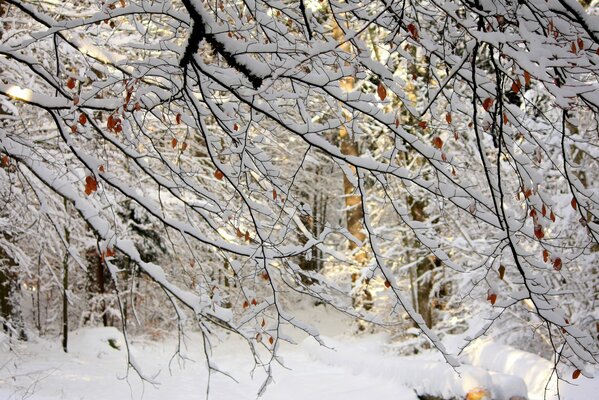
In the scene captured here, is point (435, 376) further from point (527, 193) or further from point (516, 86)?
point (516, 86)

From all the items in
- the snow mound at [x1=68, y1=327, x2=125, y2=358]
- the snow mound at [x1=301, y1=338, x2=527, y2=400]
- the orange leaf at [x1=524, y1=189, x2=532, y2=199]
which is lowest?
the snow mound at [x1=301, y1=338, x2=527, y2=400]

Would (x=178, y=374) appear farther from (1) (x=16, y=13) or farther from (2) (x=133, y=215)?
(1) (x=16, y=13)

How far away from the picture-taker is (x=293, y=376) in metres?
10.4

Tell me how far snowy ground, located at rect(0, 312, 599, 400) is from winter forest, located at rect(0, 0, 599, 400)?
51mm

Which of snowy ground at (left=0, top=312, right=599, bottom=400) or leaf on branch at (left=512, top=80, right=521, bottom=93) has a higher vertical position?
leaf on branch at (left=512, top=80, right=521, bottom=93)

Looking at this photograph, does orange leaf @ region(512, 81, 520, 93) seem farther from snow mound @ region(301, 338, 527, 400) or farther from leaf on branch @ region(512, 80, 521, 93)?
snow mound @ region(301, 338, 527, 400)

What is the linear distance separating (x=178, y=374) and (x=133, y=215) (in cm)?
450

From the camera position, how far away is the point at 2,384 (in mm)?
7051

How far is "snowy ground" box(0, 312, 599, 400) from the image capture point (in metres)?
7.03

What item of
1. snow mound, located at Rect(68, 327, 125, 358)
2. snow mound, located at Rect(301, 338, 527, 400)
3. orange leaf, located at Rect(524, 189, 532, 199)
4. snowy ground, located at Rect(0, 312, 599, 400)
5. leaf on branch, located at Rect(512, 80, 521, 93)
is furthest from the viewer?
snow mound, located at Rect(68, 327, 125, 358)

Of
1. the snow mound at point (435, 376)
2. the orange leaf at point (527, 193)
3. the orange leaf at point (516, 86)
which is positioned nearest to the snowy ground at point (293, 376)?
the snow mound at point (435, 376)

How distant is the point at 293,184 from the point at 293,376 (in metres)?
7.59

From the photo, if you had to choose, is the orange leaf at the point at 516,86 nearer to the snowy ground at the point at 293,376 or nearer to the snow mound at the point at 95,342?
the snowy ground at the point at 293,376

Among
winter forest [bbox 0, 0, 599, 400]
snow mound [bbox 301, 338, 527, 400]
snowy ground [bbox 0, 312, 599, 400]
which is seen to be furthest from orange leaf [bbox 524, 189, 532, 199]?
snowy ground [bbox 0, 312, 599, 400]
